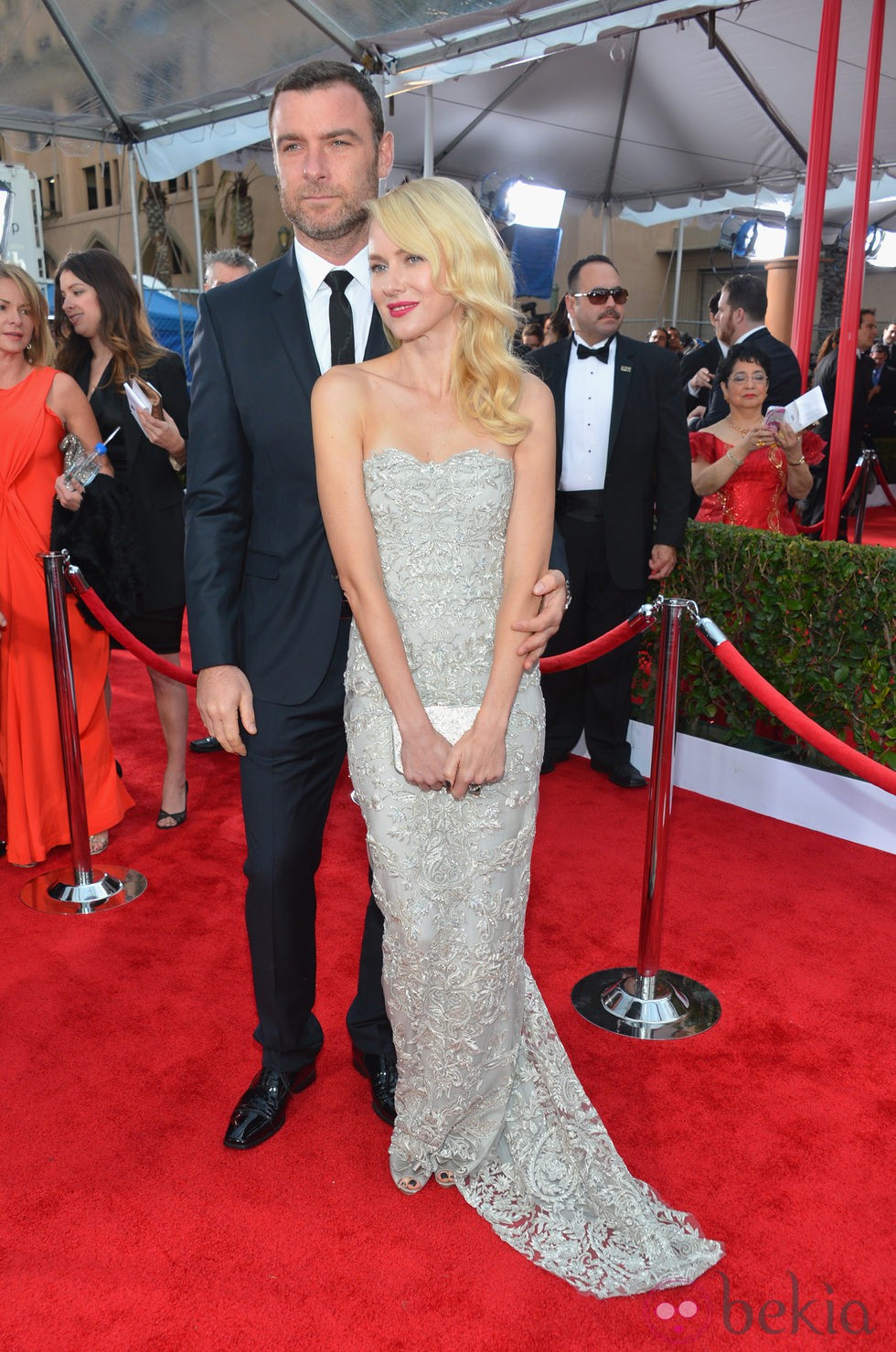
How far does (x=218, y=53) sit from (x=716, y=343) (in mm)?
4515

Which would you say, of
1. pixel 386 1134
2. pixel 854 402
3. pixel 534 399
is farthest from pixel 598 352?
pixel 854 402

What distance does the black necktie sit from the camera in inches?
92.2

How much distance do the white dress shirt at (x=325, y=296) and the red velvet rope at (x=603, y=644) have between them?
48.5 inches

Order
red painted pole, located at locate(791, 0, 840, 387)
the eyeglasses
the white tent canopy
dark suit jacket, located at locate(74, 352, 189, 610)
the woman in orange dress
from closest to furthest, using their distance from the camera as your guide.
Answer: the woman in orange dress → dark suit jacket, located at locate(74, 352, 189, 610) → the eyeglasses → red painted pole, located at locate(791, 0, 840, 387) → the white tent canopy

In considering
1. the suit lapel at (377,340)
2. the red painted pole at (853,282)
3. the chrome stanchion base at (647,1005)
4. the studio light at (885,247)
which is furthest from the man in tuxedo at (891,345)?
the suit lapel at (377,340)

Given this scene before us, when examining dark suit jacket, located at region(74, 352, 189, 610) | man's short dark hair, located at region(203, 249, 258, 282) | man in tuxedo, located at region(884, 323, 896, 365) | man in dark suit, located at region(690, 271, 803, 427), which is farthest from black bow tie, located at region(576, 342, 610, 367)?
man in tuxedo, located at region(884, 323, 896, 365)

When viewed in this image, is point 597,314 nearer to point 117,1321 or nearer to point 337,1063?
point 337,1063

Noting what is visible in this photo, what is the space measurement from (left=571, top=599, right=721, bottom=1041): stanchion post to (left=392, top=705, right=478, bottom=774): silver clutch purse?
1.01m

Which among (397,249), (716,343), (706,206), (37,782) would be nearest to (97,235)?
(706,206)

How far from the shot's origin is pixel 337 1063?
2924mm

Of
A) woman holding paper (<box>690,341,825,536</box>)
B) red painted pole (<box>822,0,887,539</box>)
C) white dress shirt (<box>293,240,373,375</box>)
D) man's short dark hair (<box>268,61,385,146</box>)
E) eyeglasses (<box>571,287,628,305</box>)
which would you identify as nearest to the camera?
man's short dark hair (<box>268,61,385,146</box>)

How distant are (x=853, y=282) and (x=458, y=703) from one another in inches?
228

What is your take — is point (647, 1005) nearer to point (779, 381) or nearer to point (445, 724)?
point (445, 724)

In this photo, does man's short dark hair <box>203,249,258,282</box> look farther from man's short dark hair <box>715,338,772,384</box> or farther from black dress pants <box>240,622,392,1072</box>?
black dress pants <box>240,622,392,1072</box>
